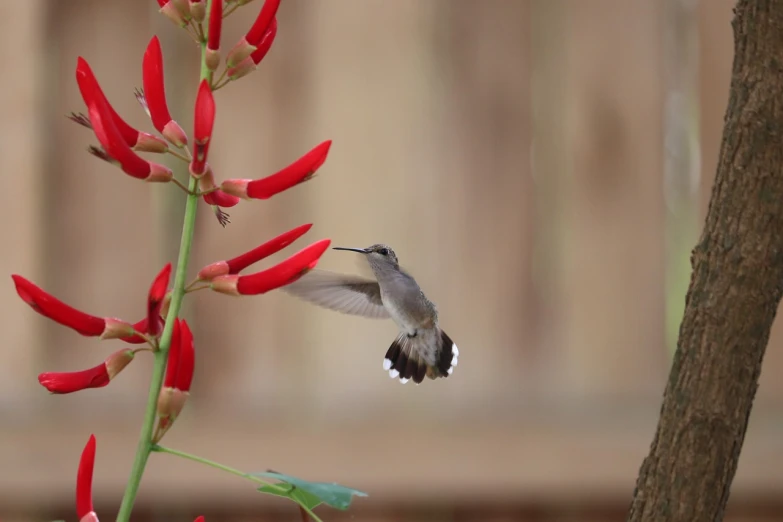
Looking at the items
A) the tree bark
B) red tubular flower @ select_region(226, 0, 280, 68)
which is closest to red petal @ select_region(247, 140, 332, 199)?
red tubular flower @ select_region(226, 0, 280, 68)

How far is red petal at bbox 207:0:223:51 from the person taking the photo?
798 mm

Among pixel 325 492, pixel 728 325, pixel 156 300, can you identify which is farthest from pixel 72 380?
pixel 728 325

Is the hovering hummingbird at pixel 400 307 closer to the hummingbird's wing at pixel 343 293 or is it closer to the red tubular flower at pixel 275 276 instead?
the hummingbird's wing at pixel 343 293

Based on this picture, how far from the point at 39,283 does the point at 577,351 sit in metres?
1.01

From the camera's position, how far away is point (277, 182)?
33.7 inches

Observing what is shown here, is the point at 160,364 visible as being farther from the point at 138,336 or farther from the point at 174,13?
the point at 174,13

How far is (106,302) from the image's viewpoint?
2055 millimetres

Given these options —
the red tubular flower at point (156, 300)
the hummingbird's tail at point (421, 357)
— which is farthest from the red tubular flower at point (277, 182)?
the hummingbird's tail at point (421, 357)

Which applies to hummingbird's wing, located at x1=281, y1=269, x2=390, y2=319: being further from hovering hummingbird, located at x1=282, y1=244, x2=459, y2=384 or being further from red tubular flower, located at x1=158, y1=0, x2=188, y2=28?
red tubular flower, located at x1=158, y1=0, x2=188, y2=28

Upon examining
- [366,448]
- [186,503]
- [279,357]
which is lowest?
[186,503]

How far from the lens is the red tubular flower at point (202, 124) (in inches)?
30.5

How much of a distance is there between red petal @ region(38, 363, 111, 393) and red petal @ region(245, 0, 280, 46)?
0.29 metres

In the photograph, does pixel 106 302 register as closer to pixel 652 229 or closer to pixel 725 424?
pixel 652 229

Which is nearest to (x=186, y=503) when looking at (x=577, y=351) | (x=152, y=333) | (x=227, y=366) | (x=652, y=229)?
(x=227, y=366)
